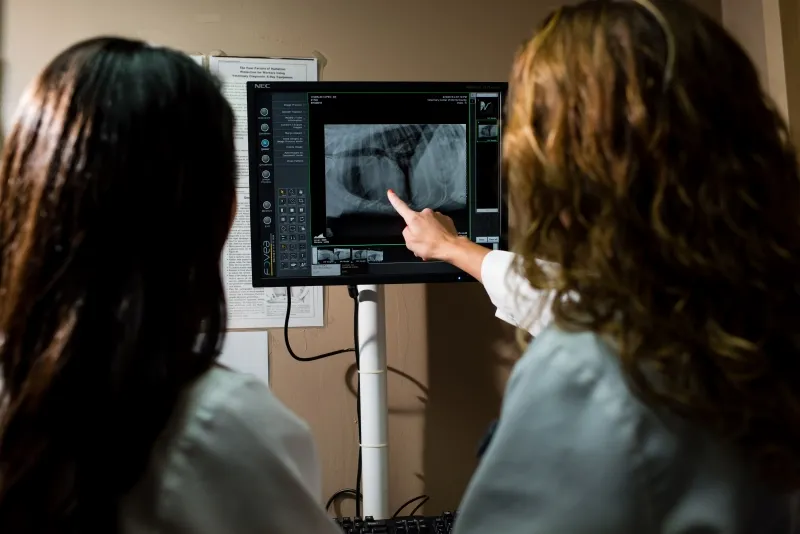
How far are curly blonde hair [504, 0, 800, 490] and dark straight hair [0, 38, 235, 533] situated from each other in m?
0.35

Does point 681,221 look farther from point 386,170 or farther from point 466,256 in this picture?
point 386,170

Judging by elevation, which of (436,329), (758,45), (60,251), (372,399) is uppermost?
(758,45)

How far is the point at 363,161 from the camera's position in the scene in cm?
131

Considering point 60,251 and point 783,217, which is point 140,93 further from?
point 783,217

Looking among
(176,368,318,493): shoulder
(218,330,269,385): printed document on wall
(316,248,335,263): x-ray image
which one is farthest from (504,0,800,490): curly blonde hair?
(218,330,269,385): printed document on wall

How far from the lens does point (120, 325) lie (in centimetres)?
61

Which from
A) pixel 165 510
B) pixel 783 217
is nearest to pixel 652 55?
pixel 783 217

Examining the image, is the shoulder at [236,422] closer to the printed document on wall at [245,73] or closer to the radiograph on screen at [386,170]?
the radiograph on screen at [386,170]

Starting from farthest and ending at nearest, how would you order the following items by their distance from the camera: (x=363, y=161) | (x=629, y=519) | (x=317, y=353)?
(x=317, y=353)
(x=363, y=161)
(x=629, y=519)

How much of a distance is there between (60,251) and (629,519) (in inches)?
21.6

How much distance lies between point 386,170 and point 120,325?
78 centimetres

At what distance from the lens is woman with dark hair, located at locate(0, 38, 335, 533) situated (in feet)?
1.96

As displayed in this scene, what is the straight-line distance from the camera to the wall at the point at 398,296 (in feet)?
4.96

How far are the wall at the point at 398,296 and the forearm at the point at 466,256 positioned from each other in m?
0.31
